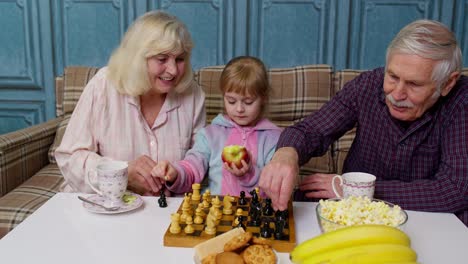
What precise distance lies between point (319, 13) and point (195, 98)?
55.5 inches

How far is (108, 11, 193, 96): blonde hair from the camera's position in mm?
1782

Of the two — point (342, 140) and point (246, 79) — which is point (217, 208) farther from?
point (342, 140)

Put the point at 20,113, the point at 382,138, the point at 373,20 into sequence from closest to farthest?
the point at 382,138, the point at 373,20, the point at 20,113

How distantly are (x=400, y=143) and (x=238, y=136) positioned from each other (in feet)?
2.10

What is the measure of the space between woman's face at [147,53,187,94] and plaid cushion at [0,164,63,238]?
0.82 meters

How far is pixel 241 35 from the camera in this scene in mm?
3129

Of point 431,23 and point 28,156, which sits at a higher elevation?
point 431,23

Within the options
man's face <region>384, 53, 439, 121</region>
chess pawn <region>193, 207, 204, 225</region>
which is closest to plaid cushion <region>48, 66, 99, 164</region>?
chess pawn <region>193, 207, 204, 225</region>

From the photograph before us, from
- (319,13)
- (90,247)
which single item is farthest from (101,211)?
(319,13)

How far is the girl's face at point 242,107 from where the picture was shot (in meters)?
1.89

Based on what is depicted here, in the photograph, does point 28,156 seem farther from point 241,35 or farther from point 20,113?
point 241,35

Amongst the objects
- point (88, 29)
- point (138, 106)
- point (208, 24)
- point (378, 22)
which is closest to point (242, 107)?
point (138, 106)

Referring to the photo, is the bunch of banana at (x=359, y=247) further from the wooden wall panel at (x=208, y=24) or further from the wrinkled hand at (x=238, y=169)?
the wooden wall panel at (x=208, y=24)

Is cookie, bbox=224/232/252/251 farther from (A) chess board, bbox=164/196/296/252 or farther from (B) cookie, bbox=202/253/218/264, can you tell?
(A) chess board, bbox=164/196/296/252
